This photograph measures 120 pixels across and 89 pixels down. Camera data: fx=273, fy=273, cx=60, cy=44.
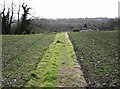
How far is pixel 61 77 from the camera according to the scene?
37.2ft

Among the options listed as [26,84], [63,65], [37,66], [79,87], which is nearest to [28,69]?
[37,66]

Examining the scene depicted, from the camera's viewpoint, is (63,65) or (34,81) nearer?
(34,81)

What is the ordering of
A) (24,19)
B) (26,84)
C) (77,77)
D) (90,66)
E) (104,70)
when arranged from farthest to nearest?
(24,19)
(90,66)
(104,70)
(77,77)
(26,84)

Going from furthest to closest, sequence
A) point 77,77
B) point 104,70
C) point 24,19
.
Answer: point 24,19, point 104,70, point 77,77

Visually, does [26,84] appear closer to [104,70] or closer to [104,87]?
[104,87]

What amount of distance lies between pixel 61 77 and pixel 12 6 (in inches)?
2633

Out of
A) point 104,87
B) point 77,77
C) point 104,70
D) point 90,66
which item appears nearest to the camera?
point 104,87

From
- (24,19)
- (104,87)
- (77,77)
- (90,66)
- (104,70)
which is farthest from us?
(24,19)

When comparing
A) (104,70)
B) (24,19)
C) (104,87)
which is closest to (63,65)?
(104,70)

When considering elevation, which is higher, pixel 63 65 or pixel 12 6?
pixel 12 6

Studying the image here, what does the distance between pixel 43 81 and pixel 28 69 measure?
262cm

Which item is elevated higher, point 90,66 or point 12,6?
point 12,6

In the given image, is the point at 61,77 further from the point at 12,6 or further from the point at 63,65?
the point at 12,6

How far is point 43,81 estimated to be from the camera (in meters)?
10.6
